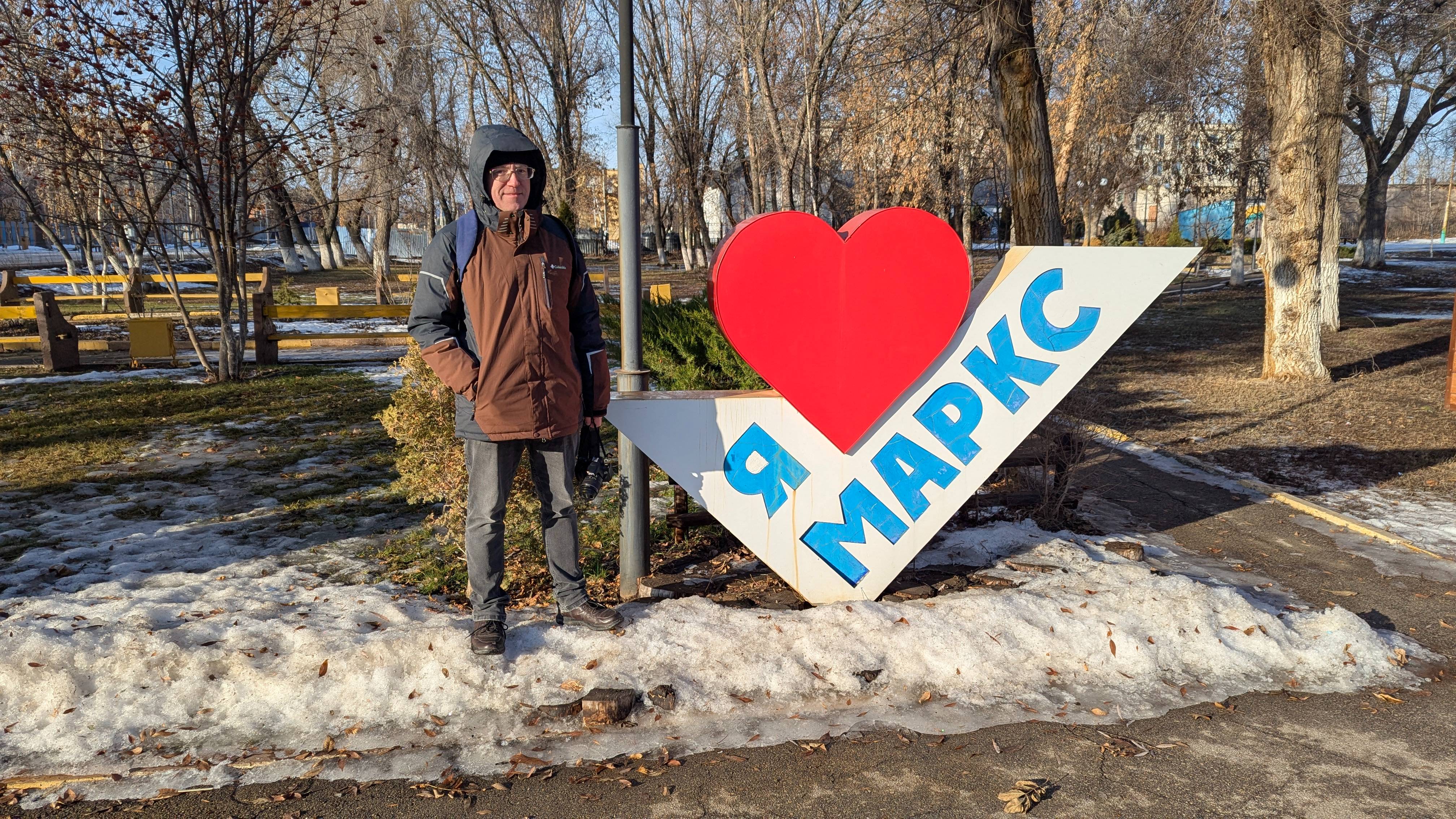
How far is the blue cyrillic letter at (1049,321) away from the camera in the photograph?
4148mm

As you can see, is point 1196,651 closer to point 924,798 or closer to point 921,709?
point 921,709

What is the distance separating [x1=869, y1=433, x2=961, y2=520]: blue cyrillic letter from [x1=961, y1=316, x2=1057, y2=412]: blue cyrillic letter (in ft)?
1.34

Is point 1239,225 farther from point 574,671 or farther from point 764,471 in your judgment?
point 574,671

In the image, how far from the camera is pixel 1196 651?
12.1 feet

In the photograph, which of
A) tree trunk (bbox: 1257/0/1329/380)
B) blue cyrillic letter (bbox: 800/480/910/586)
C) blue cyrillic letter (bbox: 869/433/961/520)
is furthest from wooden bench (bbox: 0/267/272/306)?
tree trunk (bbox: 1257/0/1329/380)

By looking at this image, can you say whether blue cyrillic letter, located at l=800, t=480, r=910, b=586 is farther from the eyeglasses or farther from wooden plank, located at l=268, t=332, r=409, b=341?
wooden plank, located at l=268, t=332, r=409, b=341

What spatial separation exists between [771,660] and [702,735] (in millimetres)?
490

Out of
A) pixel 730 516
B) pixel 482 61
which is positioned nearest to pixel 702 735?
pixel 730 516

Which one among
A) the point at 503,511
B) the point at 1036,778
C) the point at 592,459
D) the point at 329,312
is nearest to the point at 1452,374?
the point at 1036,778

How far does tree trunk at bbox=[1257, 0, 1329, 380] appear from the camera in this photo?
31.8 feet

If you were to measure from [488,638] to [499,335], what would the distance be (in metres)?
1.15

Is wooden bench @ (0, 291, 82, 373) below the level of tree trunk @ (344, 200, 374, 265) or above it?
below

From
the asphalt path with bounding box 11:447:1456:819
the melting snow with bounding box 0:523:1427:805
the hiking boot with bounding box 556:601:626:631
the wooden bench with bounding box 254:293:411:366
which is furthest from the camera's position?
the wooden bench with bounding box 254:293:411:366

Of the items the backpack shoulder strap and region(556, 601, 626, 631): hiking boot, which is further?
region(556, 601, 626, 631): hiking boot
